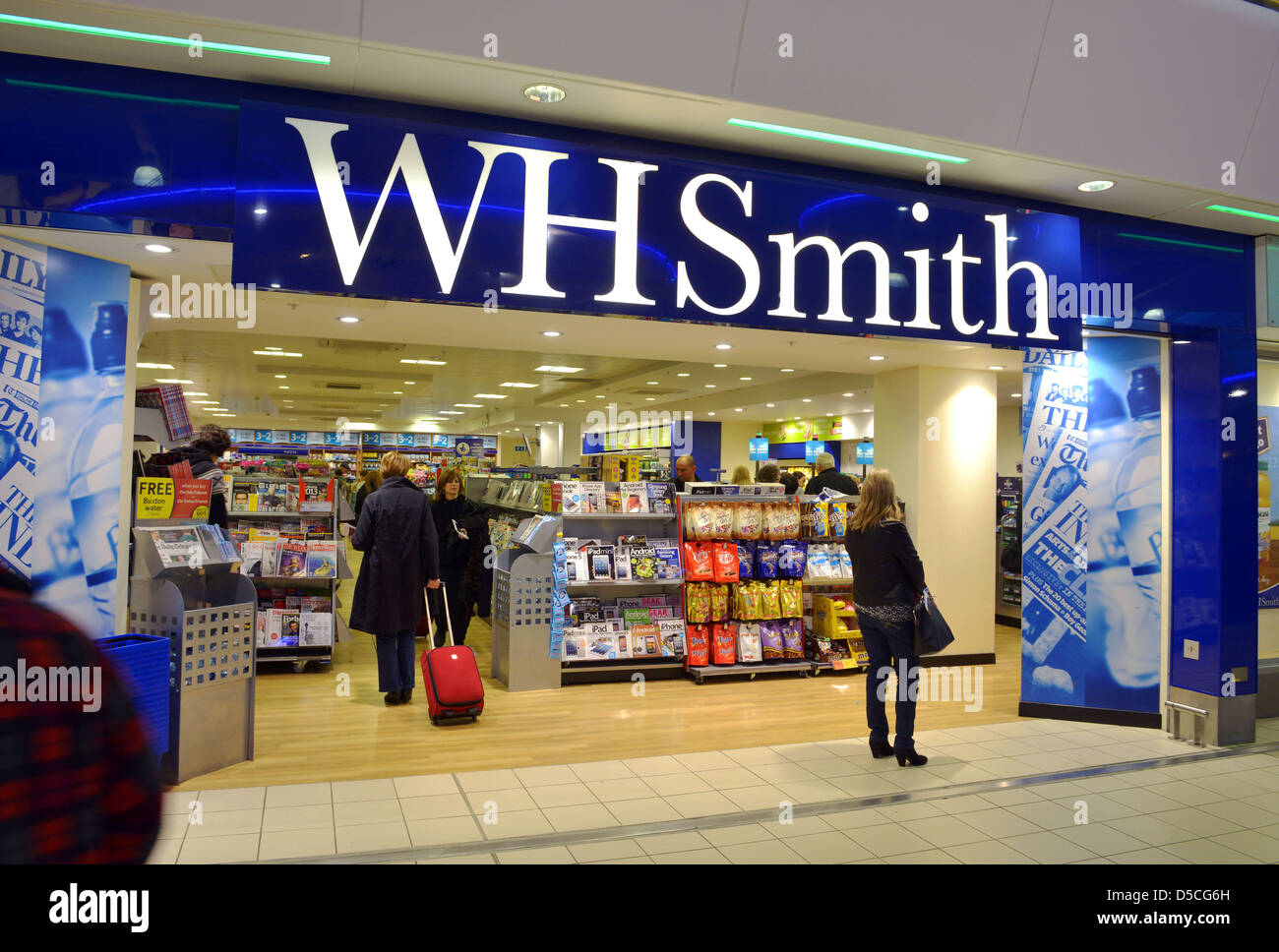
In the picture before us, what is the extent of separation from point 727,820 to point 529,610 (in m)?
2.97

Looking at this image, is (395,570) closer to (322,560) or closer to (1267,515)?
(322,560)

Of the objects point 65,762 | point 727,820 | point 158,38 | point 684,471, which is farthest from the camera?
point 684,471

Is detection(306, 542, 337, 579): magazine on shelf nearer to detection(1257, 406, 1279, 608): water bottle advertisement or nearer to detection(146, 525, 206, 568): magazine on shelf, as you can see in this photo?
detection(146, 525, 206, 568): magazine on shelf

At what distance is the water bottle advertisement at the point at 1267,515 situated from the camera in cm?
664

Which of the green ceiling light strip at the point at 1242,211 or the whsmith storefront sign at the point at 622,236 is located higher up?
the green ceiling light strip at the point at 1242,211

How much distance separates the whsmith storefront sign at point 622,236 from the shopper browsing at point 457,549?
345 cm

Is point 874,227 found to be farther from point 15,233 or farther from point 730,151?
point 15,233

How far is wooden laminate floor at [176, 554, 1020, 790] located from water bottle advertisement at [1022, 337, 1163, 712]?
814 millimetres

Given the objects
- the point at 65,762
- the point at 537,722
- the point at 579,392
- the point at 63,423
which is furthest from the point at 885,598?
the point at 579,392

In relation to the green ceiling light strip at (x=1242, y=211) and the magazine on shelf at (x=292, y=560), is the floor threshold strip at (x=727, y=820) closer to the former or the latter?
the green ceiling light strip at (x=1242, y=211)

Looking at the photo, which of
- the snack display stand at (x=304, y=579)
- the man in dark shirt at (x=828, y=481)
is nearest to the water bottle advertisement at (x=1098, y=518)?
the man in dark shirt at (x=828, y=481)

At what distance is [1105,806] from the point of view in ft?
14.1

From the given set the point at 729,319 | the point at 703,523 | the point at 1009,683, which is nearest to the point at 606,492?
the point at 703,523

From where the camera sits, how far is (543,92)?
398 centimetres
